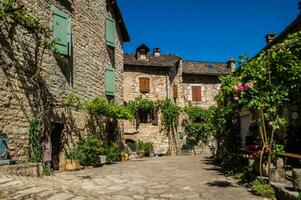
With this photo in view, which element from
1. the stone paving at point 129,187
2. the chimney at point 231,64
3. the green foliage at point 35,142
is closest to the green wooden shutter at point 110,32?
the green foliage at point 35,142

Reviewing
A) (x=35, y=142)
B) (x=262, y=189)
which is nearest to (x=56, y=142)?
(x=35, y=142)

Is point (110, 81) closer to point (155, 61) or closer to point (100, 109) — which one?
point (100, 109)

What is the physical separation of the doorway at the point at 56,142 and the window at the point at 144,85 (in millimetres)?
13303

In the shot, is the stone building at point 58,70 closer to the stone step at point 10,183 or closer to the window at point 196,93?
the stone step at point 10,183

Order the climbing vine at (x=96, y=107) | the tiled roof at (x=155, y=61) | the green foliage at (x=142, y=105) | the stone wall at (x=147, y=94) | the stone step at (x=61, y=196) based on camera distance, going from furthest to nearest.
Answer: the tiled roof at (x=155, y=61) < the green foliage at (x=142, y=105) < the stone wall at (x=147, y=94) < the climbing vine at (x=96, y=107) < the stone step at (x=61, y=196)

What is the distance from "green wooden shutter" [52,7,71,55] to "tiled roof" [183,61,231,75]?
55.0 feet

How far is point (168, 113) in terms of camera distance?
2542 centimetres

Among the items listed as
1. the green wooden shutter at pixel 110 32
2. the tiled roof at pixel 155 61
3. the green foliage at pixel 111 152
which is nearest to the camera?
the green foliage at pixel 111 152

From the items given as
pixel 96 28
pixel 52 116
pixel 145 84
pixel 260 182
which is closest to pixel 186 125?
pixel 145 84

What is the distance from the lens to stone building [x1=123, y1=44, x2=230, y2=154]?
25109mm

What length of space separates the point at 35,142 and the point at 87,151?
9.81 ft

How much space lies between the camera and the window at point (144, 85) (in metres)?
25.8

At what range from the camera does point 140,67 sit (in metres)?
26.1

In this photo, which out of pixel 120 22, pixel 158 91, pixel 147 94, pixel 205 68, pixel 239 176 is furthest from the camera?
pixel 205 68
